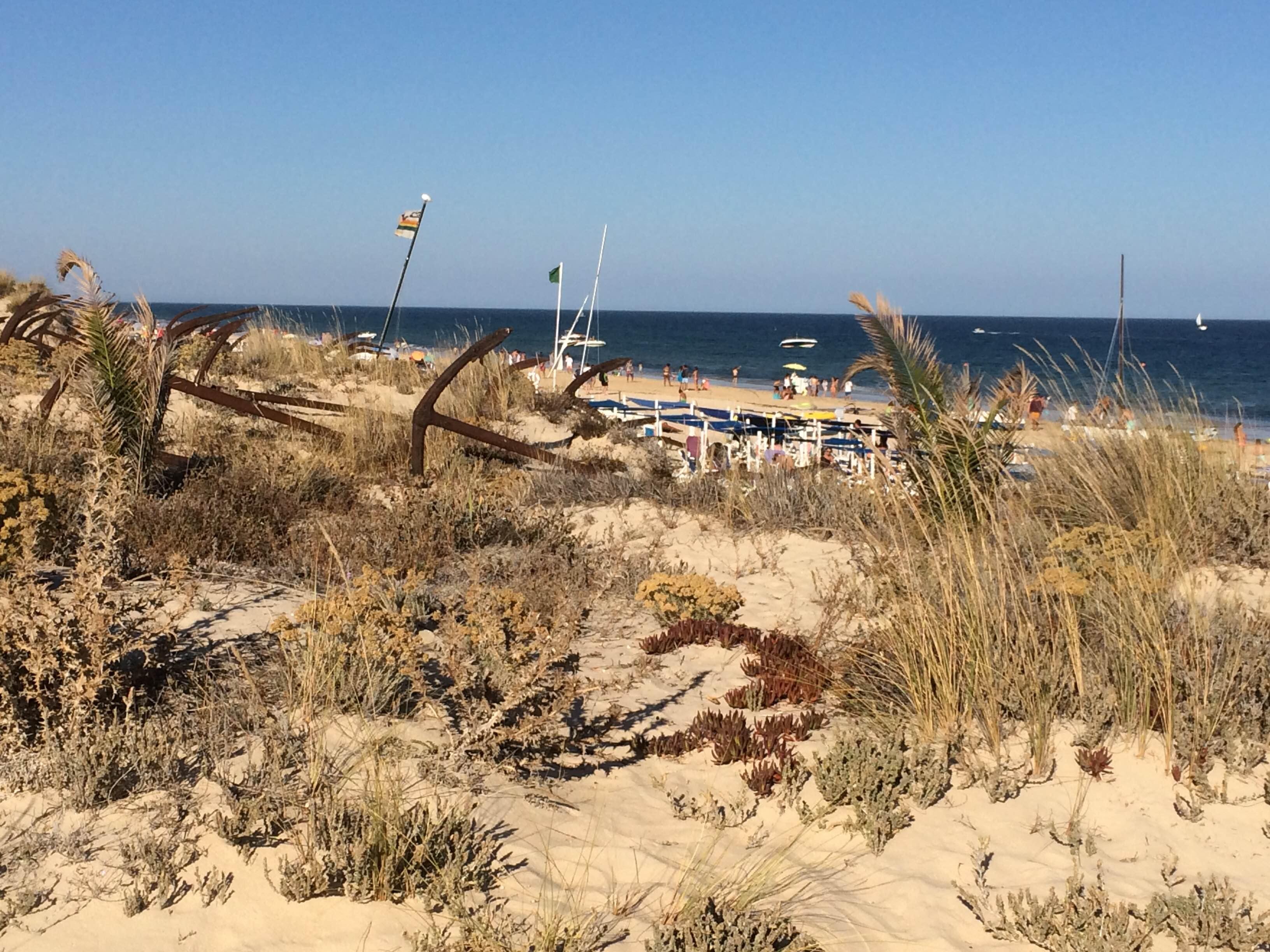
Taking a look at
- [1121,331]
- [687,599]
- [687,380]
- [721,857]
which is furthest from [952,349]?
[721,857]

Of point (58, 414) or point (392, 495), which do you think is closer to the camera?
point (392, 495)

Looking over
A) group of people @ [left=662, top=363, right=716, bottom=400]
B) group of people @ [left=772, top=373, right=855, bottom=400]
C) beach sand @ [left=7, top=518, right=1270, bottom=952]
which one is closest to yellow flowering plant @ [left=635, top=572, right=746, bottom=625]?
beach sand @ [left=7, top=518, right=1270, bottom=952]

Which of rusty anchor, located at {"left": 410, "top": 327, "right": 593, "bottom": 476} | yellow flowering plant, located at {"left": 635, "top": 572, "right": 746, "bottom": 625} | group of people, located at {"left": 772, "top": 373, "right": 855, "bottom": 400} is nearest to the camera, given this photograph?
yellow flowering plant, located at {"left": 635, "top": 572, "right": 746, "bottom": 625}

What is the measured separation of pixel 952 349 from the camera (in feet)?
270

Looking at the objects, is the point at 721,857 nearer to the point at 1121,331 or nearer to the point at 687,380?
the point at 1121,331

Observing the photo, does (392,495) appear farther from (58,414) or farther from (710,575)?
(58,414)

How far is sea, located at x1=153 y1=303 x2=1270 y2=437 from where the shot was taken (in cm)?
1255

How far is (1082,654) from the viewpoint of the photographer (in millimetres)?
4121

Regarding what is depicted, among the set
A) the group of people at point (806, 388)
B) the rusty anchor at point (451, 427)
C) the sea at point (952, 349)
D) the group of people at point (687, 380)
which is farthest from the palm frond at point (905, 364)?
the group of people at point (687, 380)

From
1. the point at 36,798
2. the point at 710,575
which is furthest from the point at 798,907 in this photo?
the point at 710,575

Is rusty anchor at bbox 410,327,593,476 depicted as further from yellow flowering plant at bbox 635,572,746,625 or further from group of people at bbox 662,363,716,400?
group of people at bbox 662,363,716,400

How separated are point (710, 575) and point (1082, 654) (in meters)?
3.00

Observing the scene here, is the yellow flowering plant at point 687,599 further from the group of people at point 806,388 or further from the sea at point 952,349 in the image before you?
the group of people at point 806,388

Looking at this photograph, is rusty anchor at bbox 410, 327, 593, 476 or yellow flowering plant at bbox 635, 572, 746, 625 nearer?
yellow flowering plant at bbox 635, 572, 746, 625
